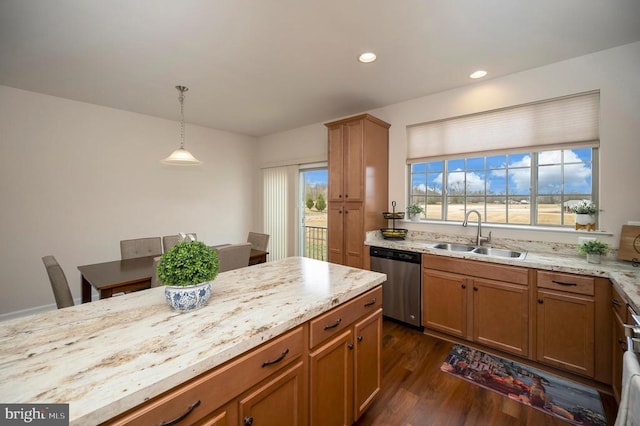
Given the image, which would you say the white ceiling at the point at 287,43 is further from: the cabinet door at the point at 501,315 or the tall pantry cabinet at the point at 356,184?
the cabinet door at the point at 501,315

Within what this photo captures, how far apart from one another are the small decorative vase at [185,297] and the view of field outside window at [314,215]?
11.2 ft

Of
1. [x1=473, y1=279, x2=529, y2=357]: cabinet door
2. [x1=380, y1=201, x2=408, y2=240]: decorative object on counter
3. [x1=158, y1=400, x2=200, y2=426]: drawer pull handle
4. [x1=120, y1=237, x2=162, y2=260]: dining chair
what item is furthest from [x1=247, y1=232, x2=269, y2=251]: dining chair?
[x1=158, y1=400, x2=200, y2=426]: drawer pull handle

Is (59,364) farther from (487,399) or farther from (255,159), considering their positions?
(255,159)

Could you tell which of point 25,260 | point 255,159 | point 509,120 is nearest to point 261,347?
point 509,120

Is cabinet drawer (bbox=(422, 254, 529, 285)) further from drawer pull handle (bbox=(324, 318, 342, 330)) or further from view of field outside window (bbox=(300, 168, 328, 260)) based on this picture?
view of field outside window (bbox=(300, 168, 328, 260))

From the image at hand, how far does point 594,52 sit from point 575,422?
294 centimetres

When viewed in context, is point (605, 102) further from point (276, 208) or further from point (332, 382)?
point (276, 208)

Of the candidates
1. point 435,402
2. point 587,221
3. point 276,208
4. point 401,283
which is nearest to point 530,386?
point 435,402

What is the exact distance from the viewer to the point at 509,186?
2850mm

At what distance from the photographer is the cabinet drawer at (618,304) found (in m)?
1.56

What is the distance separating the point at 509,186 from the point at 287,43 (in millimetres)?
2711

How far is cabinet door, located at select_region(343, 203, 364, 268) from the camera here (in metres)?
3.20

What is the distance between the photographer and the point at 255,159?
17.9 ft

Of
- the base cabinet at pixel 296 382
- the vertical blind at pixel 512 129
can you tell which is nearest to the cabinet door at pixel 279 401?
the base cabinet at pixel 296 382
